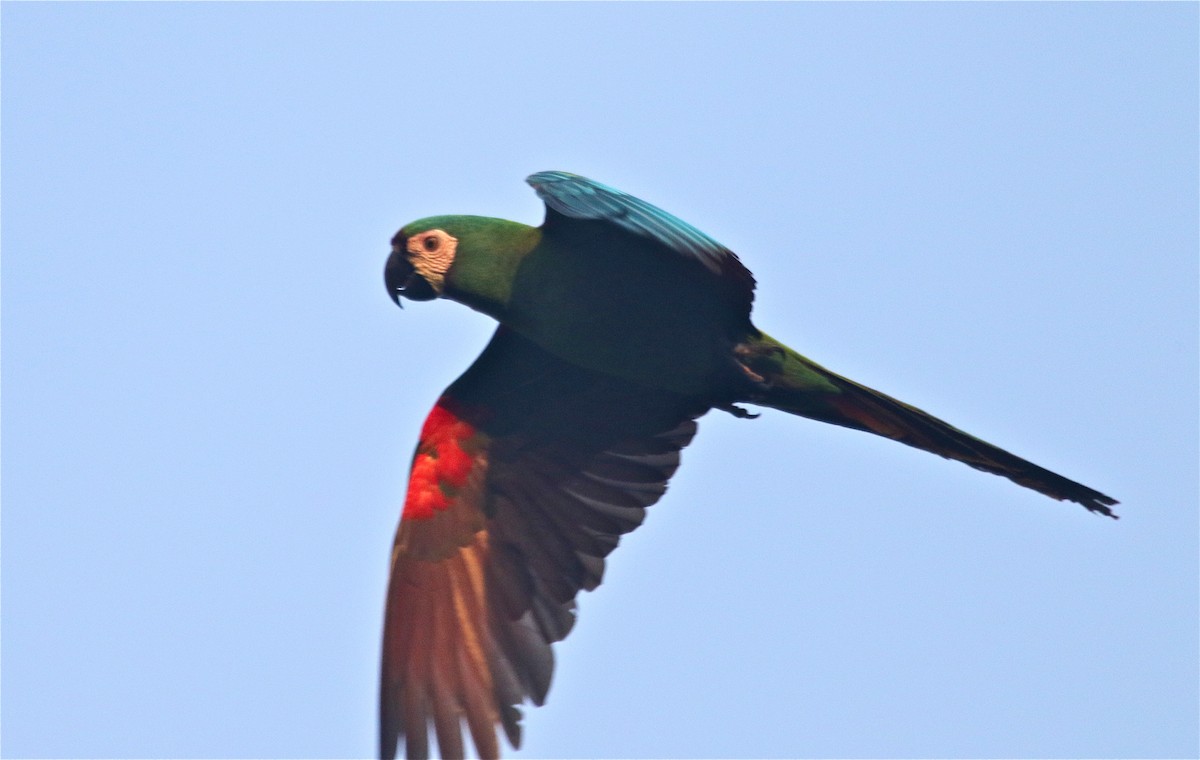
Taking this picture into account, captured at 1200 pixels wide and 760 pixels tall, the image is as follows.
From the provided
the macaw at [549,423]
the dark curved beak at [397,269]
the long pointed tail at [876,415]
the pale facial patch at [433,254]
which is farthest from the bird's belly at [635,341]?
the dark curved beak at [397,269]

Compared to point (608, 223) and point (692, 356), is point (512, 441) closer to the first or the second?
point (692, 356)

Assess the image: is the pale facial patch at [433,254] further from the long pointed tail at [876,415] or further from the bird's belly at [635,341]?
the long pointed tail at [876,415]

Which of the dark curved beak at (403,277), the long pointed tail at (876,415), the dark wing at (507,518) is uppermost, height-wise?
the dark curved beak at (403,277)

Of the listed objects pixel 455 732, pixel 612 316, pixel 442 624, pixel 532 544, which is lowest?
pixel 455 732

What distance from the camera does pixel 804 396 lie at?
22.6 ft

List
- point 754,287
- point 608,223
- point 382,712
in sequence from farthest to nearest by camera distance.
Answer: point 382,712, point 754,287, point 608,223

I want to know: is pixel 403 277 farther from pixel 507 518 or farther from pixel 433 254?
pixel 507 518

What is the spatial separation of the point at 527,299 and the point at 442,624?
201 cm

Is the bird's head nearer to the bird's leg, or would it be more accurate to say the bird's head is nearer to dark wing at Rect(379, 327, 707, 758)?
dark wing at Rect(379, 327, 707, 758)

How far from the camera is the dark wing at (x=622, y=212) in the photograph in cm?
582

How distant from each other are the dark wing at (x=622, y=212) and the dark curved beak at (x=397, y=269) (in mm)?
1166

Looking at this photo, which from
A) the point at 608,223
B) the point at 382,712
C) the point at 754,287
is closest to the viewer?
the point at 608,223

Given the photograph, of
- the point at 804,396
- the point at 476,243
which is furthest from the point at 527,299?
the point at 804,396

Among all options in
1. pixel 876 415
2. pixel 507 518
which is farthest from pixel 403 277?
pixel 876 415
